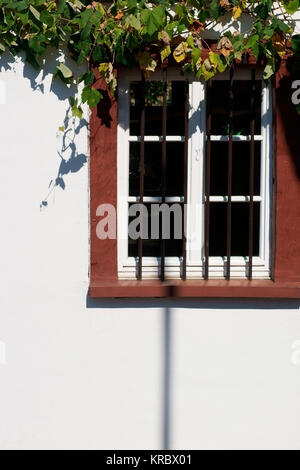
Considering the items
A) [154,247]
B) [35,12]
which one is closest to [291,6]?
[35,12]

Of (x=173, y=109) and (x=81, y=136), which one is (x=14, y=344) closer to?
(x=81, y=136)

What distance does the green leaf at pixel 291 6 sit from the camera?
142 inches

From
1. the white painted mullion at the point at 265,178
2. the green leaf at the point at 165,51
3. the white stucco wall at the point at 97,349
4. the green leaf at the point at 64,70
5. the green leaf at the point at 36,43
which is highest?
the green leaf at the point at 36,43

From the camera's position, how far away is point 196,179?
3.95 meters

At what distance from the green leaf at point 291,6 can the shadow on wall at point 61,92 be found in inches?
48.5

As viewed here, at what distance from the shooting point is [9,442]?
4.04 m

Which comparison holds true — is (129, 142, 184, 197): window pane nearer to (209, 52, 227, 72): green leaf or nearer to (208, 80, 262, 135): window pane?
(208, 80, 262, 135): window pane

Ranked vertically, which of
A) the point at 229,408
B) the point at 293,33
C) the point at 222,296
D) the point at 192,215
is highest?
the point at 293,33

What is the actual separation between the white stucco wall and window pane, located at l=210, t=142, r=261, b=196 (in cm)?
81

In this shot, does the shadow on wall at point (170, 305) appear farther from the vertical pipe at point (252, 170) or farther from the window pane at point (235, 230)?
the window pane at point (235, 230)

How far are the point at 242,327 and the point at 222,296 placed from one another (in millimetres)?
261

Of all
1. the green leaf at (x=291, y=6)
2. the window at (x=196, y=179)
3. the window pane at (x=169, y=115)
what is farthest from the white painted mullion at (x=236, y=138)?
the green leaf at (x=291, y=6)

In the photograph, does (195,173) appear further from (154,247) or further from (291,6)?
(291,6)
